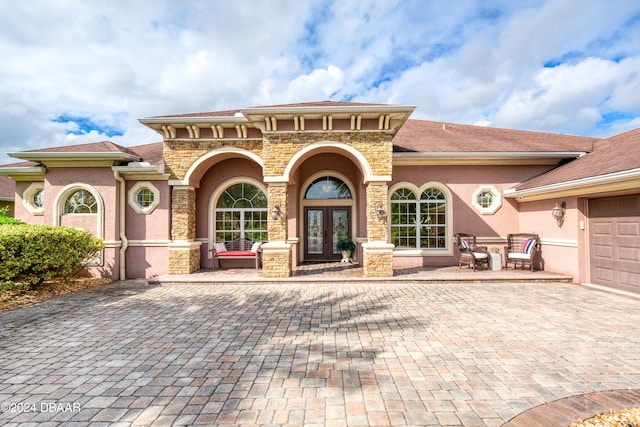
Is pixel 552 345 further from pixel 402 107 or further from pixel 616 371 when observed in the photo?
pixel 402 107

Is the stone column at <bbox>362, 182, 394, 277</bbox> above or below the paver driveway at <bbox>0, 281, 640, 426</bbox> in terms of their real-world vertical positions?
above

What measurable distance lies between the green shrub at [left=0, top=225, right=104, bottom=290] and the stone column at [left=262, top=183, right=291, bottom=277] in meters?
5.09

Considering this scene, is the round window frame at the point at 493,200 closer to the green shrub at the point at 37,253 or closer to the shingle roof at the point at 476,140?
the shingle roof at the point at 476,140

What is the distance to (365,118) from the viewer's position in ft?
28.5

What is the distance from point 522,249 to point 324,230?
690cm

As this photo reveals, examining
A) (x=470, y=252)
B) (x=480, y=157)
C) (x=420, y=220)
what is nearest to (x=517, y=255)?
(x=470, y=252)

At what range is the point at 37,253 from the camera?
7.29 m

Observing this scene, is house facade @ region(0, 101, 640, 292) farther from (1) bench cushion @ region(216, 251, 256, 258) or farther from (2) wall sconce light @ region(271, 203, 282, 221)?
(1) bench cushion @ region(216, 251, 256, 258)

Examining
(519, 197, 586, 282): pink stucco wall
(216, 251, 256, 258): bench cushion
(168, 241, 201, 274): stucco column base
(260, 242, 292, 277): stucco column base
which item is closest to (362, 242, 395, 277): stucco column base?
(260, 242, 292, 277): stucco column base

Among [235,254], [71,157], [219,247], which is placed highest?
[71,157]

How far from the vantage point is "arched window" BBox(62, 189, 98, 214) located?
30.7 feet

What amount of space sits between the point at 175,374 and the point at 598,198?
33.6 ft

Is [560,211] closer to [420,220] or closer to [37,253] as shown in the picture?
[420,220]

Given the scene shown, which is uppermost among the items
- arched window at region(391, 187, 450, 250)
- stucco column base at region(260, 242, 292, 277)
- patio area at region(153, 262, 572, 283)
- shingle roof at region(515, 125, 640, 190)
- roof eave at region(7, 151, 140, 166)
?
roof eave at region(7, 151, 140, 166)
